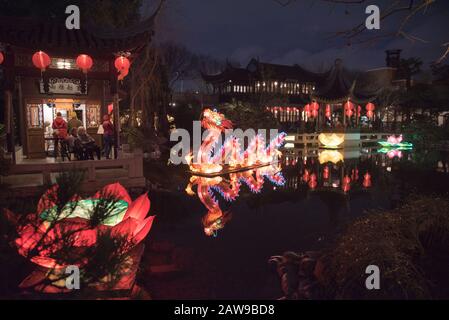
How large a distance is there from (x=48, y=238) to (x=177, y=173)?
10483 millimetres

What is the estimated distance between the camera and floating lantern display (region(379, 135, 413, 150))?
82.4 feet

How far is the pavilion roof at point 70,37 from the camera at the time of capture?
9.79 meters

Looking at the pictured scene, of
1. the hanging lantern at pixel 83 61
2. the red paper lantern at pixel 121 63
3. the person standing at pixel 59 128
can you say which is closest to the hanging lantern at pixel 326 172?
the red paper lantern at pixel 121 63

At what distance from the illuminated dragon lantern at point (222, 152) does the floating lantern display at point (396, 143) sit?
12.3 meters

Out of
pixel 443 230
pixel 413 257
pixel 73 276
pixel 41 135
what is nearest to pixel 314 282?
pixel 413 257

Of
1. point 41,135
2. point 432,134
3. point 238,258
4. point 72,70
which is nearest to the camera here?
point 238,258

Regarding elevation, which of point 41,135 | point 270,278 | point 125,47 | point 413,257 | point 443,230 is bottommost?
point 270,278

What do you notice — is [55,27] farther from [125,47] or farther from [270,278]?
[270,278]

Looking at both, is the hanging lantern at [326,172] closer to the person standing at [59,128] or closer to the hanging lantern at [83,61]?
the hanging lantern at [83,61]

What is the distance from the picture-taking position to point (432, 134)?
2450 cm

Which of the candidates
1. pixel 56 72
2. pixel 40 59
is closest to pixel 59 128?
pixel 56 72

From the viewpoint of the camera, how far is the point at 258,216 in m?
7.78

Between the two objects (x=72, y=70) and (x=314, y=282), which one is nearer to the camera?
(x=314, y=282)

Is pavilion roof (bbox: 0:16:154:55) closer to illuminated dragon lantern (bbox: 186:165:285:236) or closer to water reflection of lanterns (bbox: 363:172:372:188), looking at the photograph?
illuminated dragon lantern (bbox: 186:165:285:236)
